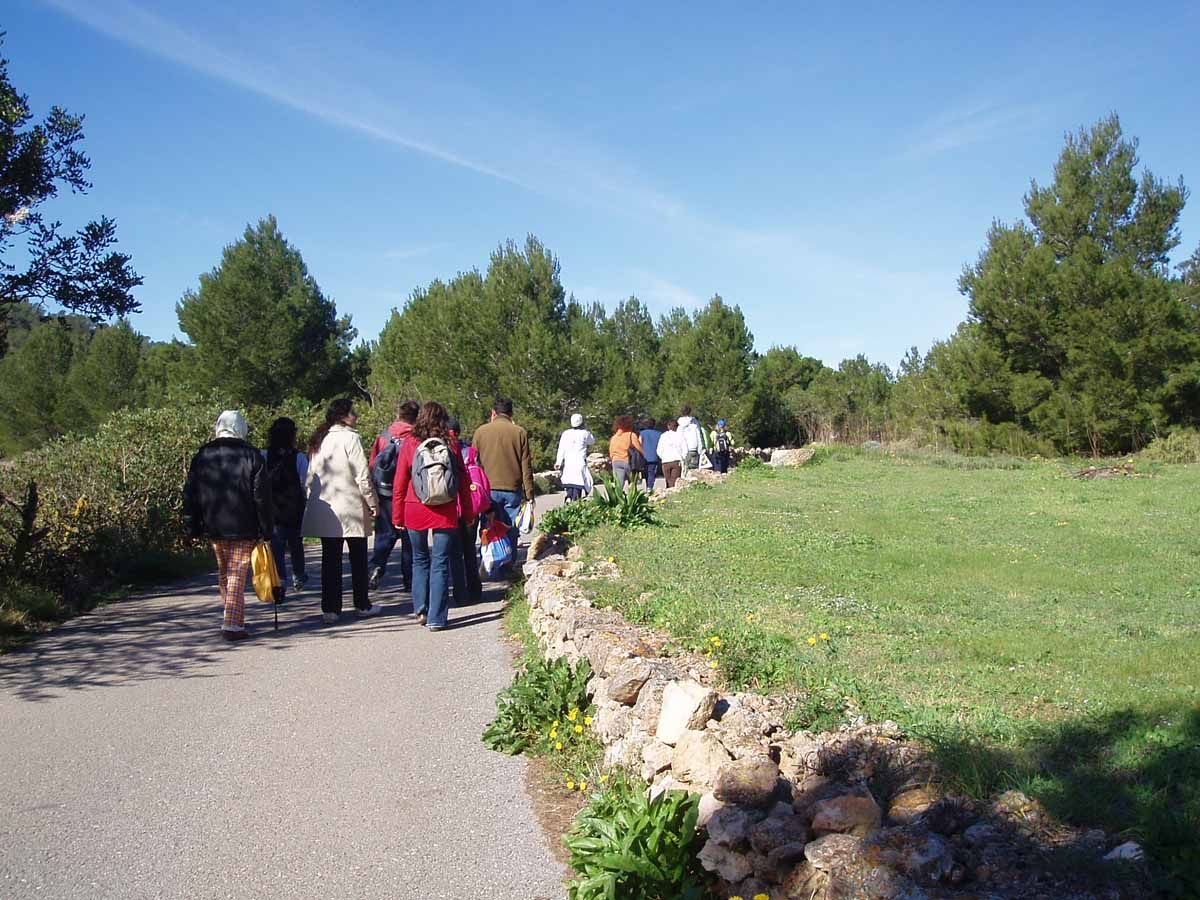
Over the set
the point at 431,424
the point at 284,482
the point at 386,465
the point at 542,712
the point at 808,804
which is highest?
the point at 431,424

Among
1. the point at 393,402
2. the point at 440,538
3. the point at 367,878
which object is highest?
the point at 393,402

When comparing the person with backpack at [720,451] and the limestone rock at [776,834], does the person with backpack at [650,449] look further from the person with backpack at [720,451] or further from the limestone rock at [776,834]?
the limestone rock at [776,834]

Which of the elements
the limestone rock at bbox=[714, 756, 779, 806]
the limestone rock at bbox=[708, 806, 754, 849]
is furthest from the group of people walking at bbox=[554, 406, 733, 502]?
the limestone rock at bbox=[708, 806, 754, 849]

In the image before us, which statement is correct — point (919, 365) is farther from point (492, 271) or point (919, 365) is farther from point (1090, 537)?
point (1090, 537)

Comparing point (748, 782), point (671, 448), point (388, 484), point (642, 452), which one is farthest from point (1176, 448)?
point (748, 782)

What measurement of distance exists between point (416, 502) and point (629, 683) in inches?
154

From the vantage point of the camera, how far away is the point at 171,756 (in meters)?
5.40

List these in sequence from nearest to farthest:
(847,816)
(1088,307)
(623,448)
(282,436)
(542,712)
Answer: (847,816) < (542,712) < (282,436) < (623,448) < (1088,307)

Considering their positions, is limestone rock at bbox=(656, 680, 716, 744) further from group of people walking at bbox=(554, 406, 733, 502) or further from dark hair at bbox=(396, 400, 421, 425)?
group of people walking at bbox=(554, 406, 733, 502)

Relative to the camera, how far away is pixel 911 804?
3594 millimetres

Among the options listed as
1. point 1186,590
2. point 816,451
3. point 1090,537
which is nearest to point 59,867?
point 1186,590

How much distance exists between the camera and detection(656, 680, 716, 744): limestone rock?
4.39 m

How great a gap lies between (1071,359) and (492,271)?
2111cm

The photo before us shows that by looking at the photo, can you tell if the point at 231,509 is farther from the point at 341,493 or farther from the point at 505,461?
the point at 505,461
